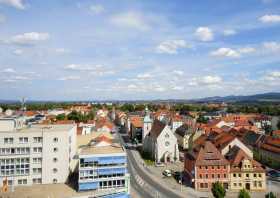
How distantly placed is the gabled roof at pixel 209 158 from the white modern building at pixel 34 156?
30.5m

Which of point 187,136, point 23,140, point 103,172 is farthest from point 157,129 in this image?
point 23,140

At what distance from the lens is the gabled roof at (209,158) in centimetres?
6875

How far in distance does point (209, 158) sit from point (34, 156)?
40.0 metres

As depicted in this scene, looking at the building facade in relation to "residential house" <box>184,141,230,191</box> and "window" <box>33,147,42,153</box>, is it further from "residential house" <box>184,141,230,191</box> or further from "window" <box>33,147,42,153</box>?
"residential house" <box>184,141,230,191</box>

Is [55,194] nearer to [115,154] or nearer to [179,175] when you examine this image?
[115,154]

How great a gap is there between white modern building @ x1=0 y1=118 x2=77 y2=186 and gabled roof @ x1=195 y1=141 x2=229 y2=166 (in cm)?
3052

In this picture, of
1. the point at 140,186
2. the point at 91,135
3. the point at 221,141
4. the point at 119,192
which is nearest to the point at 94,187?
the point at 119,192

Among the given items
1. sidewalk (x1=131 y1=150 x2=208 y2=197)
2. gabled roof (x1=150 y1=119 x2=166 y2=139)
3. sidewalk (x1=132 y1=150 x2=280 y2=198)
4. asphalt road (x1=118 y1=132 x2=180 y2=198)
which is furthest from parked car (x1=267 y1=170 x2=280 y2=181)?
gabled roof (x1=150 y1=119 x2=166 y2=139)

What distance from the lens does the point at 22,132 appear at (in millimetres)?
64938

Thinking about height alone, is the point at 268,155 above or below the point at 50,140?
below

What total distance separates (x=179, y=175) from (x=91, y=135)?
3444 cm

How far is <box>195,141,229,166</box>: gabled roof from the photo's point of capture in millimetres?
68750

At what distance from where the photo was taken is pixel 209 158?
69.7 metres

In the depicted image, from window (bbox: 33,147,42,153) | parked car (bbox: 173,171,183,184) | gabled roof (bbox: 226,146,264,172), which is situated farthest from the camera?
parked car (bbox: 173,171,183,184)
